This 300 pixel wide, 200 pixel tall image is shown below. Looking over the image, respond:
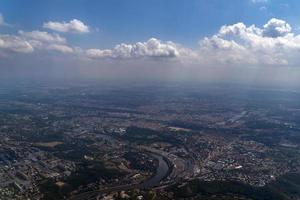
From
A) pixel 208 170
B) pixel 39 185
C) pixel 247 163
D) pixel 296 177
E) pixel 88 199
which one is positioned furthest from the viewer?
pixel 247 163

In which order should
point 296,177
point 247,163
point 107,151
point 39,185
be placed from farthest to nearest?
1. point 107,151
2. point 247,163
3. point 296,177
4. point 39,185

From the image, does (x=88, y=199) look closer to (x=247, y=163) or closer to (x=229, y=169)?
(x=229, y=169)

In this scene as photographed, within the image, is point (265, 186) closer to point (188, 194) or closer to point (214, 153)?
point (188, 194)

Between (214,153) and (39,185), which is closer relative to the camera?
(39,185)

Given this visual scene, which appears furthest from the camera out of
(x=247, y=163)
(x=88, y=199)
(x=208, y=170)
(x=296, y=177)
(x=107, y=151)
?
(x=107, y=151)

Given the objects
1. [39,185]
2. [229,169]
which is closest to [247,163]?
[229,169]

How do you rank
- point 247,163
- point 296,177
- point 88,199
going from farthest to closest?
point 247,163
point 296,177
point 88,199

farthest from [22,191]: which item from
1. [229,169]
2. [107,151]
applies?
[229,169]

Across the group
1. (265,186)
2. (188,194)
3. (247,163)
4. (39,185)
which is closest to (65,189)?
(39,185)

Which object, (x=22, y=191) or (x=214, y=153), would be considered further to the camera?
(x=214, y=153)
